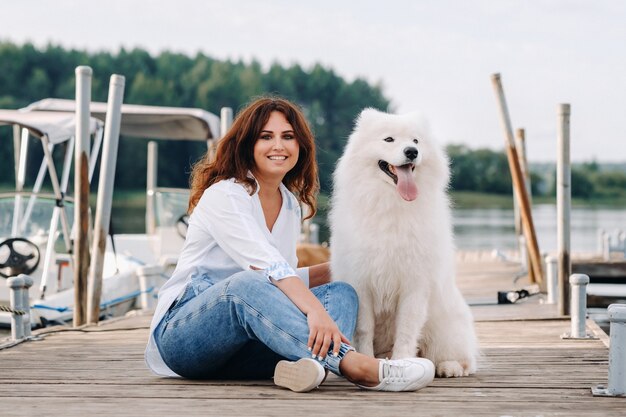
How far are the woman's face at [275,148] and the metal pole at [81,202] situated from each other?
10.4ft

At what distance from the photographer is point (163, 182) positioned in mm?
49219

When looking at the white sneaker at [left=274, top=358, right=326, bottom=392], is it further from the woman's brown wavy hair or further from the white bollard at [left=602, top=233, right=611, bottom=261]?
the white bollard at [left=602, top=233, right=611, bottom=261]

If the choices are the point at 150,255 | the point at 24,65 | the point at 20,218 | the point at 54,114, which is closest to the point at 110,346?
the point at 20,218

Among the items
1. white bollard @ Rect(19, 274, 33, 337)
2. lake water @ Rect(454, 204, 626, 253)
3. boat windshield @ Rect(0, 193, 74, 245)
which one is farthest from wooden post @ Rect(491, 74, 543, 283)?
lake water @ Rect(454, 204, 626, 253)

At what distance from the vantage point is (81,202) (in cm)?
636

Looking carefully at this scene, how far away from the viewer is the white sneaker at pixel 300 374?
315 cm

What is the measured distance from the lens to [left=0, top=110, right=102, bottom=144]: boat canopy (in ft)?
26.8

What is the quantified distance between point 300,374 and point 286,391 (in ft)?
0.44

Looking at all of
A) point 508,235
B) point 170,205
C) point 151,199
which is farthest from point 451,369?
point 508,235

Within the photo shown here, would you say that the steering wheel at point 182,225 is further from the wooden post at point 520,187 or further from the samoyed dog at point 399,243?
the samoyed dog at point 399,243

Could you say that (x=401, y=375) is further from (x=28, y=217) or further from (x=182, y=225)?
(x=182, y=225)

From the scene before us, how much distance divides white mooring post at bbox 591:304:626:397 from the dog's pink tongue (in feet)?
3.03

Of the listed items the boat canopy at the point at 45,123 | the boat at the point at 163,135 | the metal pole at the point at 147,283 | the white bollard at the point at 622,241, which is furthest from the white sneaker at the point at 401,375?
the white bollard at the point at 622,241

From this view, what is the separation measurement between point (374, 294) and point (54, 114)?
5951mm
